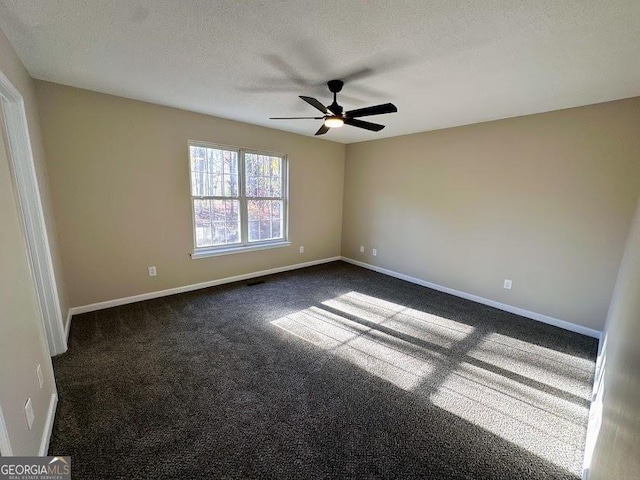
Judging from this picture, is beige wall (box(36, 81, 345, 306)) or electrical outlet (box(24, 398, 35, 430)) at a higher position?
beige wall (box(36, 81, 345, 306))

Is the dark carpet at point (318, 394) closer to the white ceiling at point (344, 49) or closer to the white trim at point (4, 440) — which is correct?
the white trim at point (4, 440)

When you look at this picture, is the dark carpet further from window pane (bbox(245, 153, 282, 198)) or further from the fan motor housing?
the fan motor housing

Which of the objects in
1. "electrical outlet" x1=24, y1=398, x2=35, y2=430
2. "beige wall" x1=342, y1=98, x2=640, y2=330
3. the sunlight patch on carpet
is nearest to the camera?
"electrical outlet" x1=24, y1=398, x2=35, y2=430

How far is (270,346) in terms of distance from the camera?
257 cm

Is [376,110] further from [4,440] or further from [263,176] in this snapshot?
[4,440]

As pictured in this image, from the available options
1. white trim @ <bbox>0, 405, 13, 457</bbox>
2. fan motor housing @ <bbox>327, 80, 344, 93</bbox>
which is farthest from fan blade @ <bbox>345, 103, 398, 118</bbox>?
white trim @ <bbox>0, 405, 13, 457</bbox>

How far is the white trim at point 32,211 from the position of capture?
78.7 inches

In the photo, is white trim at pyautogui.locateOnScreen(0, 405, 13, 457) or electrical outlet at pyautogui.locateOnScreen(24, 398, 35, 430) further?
electrical outlet at pyautogui.locateOnScreen(24, 398, 35, 430)

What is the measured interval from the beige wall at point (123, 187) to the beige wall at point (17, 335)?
97cm

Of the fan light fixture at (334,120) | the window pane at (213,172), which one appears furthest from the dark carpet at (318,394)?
the fan light fixture at (334,120)

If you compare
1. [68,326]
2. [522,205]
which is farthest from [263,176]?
[522,205]

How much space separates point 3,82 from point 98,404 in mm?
2155

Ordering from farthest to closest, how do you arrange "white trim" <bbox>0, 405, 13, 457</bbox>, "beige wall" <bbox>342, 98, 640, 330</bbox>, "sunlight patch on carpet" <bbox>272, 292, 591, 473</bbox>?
"beige wall" <bbox>342, 98, 640, 330</bbox>
"sunlight patch on carpet" <bbox>272, 292, 591, 473</bbox>
"white trim" <bbox>0, 405, 13, 457</bbox>

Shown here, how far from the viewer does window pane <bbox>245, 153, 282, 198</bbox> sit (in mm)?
4246
